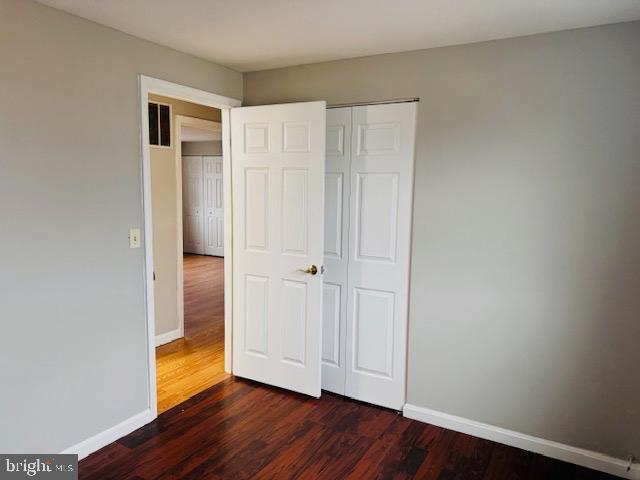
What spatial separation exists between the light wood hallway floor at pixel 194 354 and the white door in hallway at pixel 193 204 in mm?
3155

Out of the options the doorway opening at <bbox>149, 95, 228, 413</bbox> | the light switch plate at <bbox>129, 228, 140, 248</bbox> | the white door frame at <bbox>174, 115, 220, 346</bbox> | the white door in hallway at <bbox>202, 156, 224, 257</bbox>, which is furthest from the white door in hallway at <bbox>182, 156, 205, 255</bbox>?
the light switch plate at <bbox>129, 228, 140, 248</bbox>

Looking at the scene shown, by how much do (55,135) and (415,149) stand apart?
194 centimetres

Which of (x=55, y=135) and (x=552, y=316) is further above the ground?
(x=55, y=135)

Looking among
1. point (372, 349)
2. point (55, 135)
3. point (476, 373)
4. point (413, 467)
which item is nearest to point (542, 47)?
point (476, 373)

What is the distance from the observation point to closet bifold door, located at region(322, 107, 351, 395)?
2.95 meters

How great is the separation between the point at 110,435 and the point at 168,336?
65.7 inches

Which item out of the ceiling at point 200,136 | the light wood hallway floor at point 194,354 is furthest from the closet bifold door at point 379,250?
the ceiling at point 200,136

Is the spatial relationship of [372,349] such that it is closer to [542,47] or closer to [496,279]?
[496,279]

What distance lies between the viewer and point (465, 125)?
2529mm

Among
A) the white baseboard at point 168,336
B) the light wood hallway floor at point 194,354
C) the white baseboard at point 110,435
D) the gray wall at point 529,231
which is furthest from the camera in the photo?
the white baseboard at point 168,336

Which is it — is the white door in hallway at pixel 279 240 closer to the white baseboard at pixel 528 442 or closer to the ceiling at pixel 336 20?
the ceiling at pixel 336 20

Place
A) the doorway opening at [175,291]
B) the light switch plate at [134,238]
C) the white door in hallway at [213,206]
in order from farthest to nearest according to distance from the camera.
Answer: the white door in hallway at [213,206], the doorway opening at [175,291], the light switch plate at [134,238]

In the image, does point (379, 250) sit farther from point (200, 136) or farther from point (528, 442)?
point (200, 136)

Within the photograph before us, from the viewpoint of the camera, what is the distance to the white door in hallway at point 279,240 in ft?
9.47
